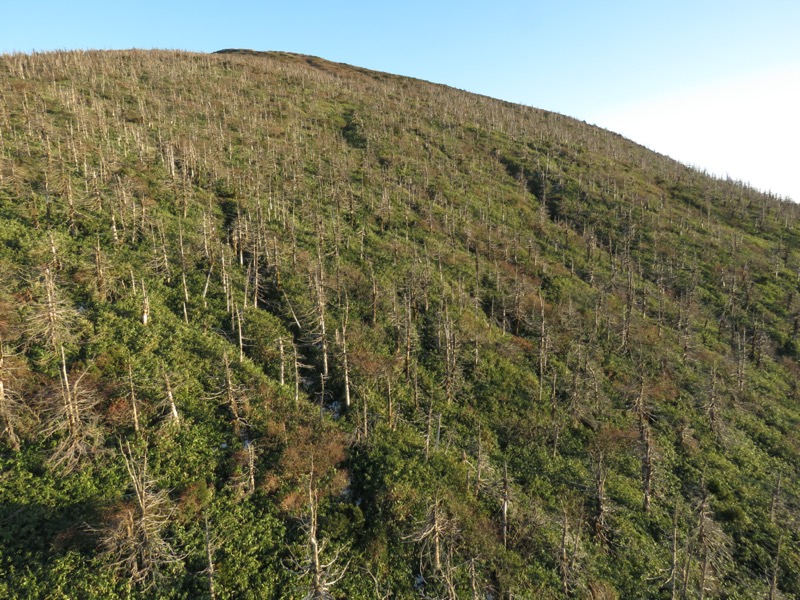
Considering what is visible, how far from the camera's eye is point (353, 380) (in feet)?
152

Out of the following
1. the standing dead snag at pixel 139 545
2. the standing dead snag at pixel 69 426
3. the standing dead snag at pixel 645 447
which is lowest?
the standing dead snag at pixel 645 447

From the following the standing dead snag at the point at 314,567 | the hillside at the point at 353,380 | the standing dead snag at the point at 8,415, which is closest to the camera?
the standing dead snag at the point at 314,567

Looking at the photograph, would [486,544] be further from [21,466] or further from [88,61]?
[88,61]

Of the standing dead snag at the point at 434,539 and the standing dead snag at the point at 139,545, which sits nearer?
the standing dead snag at the point at 139,545

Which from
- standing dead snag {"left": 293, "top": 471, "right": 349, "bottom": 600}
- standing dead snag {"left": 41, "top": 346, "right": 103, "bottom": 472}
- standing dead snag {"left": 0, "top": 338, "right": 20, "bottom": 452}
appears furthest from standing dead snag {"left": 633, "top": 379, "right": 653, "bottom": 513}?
standing dead snag {"left": 0, "top": 338, "right": 20, "bottom": 452}

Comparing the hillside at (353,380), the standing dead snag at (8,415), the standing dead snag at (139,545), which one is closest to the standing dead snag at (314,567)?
the hillside at (353,380)

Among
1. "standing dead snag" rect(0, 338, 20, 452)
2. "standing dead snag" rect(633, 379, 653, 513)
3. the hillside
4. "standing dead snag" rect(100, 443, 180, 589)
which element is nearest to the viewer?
"standing dead snag" rect(100, 443, 180, 589)

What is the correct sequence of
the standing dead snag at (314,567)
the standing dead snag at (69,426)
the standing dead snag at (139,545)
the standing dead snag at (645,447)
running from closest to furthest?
1. the standing dead snag at (314,567)
2. the standing dead snag at (139,545)
3. the standing dead snag at (69,426)
4. the standing dead snag at (645,447)

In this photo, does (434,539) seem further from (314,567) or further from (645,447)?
(645,447)

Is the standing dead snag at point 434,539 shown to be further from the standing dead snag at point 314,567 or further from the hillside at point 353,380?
the standing dead snag at point 314,567

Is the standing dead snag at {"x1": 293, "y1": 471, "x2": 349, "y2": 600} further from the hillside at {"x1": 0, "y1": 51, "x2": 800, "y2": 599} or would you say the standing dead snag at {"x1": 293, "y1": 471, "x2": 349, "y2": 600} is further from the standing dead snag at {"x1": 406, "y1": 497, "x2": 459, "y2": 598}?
the standing dead snag at {"x1": 406, "y1": 497, "x2": 459, "y2": 598}

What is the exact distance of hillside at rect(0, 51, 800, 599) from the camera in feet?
92.9

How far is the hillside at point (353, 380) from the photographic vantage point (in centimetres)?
2831

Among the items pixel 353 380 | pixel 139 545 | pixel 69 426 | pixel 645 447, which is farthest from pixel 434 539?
pixel 645 447
